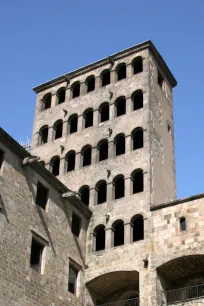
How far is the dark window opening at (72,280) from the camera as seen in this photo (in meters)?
29.4

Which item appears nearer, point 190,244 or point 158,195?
point 190,244

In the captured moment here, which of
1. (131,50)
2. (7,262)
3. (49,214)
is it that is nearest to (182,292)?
(49,214)

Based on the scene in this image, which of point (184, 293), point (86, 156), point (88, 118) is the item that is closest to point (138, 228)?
point (184, 293)

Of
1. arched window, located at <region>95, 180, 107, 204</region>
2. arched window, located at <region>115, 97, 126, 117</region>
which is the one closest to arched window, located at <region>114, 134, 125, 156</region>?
arched window, located at <region>115, 97, 126, 117</region>

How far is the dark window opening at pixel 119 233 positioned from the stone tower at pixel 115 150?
0.06m

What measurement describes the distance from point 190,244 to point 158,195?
468cm

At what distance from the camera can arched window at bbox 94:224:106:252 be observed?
32.0m

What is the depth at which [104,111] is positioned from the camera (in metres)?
37.0

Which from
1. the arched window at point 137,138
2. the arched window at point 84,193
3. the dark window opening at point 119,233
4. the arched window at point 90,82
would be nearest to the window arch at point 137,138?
the arched window at point 137,138

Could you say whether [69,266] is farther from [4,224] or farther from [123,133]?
[123,133]

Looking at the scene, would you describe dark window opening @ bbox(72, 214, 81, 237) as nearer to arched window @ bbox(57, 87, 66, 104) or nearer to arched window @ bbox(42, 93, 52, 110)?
arched window @ bbox(57, 87, 66, 104)

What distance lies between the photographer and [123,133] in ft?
113

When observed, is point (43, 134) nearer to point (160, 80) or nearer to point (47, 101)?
point (47, 101)

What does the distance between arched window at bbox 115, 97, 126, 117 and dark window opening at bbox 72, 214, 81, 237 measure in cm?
787
